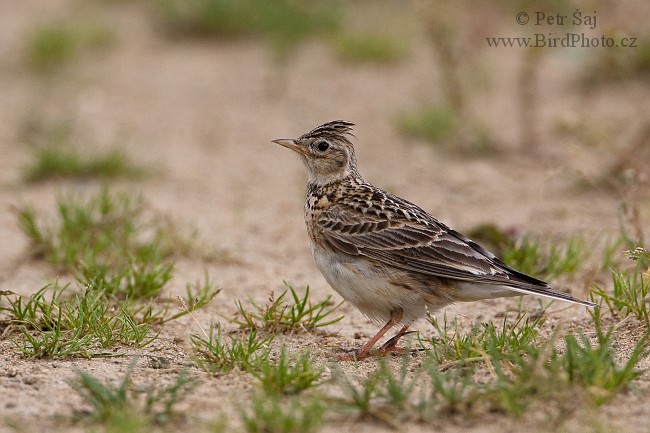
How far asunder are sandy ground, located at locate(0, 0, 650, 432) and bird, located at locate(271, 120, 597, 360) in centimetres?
40

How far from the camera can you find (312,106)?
11.6m

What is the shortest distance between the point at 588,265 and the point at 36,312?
3779mm

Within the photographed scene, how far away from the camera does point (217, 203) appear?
9172mm

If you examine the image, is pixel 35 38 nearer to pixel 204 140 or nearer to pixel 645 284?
pixel 204 140

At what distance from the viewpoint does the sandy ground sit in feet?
16.9

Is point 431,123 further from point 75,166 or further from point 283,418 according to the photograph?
point 283,418

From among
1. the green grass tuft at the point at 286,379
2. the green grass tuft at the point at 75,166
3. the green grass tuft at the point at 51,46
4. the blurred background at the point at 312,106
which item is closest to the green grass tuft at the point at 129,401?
the green grass tuft at the point at 286,379

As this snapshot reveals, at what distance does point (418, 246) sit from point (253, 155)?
17.3 ft

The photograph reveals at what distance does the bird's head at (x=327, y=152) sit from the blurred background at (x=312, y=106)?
3.77 feet

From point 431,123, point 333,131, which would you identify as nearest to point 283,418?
point 333,131

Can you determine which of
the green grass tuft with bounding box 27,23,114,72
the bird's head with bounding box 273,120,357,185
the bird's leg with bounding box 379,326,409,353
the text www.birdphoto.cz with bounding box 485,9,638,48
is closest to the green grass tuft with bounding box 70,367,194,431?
the bird's leg with bounding box 379,326,409,353

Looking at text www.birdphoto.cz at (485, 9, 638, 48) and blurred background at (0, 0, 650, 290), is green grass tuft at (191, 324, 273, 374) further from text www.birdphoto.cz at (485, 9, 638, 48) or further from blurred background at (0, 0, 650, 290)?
text www.birdphoto.cz at (485, 9, 638, 48)

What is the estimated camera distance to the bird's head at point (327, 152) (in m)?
6.34

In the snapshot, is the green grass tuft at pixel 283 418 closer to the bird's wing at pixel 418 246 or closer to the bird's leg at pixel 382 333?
the bird's leg at pixel 382 333
